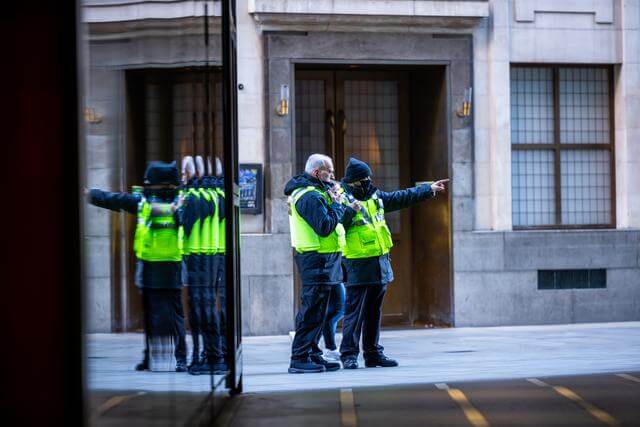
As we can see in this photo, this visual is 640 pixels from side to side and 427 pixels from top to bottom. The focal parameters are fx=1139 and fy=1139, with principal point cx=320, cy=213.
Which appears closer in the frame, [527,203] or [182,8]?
[182,8]

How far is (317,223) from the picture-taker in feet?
36.1

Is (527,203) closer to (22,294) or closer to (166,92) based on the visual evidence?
(166,92)

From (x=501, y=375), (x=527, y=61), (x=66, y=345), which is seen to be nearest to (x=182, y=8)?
(x=66, y=345)

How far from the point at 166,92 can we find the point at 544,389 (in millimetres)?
5307

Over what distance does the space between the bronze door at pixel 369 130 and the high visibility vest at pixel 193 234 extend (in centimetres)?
1108

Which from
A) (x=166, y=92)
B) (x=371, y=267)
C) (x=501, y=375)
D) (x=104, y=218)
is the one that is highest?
(x=166, y=92)

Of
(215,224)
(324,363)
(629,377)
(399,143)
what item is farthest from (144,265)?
(399,143)

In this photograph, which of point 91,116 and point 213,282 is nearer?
point 91,116

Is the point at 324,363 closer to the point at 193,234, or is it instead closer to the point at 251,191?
the point at 251,191

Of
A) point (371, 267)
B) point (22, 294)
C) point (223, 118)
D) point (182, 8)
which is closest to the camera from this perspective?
point (22, 294)

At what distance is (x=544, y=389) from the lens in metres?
9.56

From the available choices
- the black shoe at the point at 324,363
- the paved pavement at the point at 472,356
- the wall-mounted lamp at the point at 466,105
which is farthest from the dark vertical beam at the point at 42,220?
the wall-mounted lamp at the point at 466,105

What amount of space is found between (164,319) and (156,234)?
406 mm

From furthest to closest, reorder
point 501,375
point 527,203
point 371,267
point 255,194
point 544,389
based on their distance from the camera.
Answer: point 527,203, point 255,194, point 371,267, point 501,375, point 544,389
